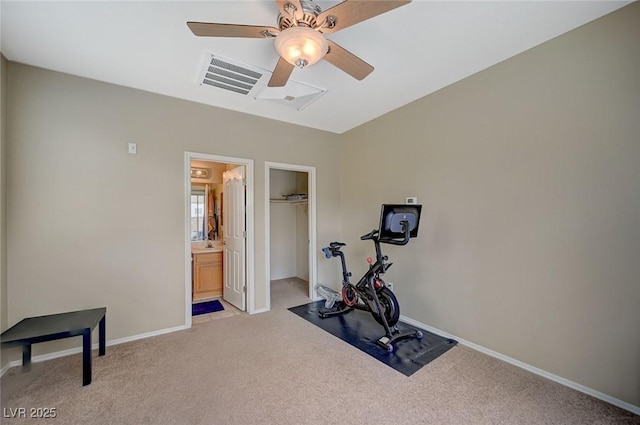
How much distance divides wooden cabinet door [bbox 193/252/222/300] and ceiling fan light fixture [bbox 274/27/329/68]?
349 centimetres

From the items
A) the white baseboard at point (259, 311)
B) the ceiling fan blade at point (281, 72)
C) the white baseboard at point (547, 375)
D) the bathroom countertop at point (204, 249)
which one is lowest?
the white baseboard at point (259, 311)

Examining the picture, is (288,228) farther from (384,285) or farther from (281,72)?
(281,72)

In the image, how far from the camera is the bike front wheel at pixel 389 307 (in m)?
2.83

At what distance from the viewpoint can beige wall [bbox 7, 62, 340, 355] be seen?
8.14 ft

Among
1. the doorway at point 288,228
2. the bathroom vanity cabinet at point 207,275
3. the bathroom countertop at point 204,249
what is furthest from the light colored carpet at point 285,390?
the doorway at point 288,228

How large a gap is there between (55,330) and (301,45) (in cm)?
291

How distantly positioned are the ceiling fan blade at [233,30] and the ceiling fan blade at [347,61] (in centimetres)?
39

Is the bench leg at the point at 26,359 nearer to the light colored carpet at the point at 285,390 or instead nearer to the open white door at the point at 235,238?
the light colored carpet at the point at 285,390

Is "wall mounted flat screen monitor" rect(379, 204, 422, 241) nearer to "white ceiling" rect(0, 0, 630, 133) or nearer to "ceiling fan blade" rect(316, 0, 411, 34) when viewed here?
"white ceiling" rect(0, 0, 630, 133)

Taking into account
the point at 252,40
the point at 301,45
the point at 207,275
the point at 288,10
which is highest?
the point at 252,40

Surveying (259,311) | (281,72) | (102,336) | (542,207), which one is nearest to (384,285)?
(542,207)

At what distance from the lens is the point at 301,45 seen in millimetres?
1685

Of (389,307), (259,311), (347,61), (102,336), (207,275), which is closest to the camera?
(347,61)

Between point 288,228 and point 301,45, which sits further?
point 288,228
